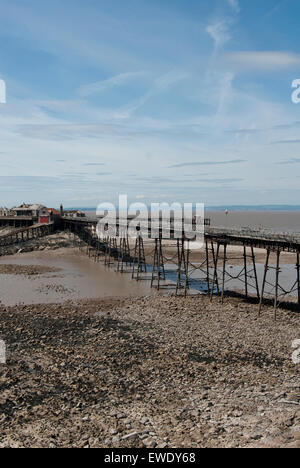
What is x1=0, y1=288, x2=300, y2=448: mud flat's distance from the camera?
37.0 ft

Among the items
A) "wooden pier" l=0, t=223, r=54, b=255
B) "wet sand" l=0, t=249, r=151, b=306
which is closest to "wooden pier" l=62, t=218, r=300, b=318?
"wet sand" l=0, t=249, r=151, b=306

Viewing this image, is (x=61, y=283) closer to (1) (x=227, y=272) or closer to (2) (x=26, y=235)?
(1) (x=227, y=272)

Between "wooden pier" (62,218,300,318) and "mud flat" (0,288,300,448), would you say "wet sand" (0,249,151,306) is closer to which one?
"wooden pier" (62,218,300,318)

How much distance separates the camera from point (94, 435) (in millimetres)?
11312

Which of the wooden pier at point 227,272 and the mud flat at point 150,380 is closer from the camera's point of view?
the mud flat at point 150,380

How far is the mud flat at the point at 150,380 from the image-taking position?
1127 centimetres

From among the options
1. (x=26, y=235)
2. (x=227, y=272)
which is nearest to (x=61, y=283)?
(x=227, y=272)

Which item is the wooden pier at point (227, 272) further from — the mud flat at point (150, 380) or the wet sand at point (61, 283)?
the mud flat at point (150, 380)

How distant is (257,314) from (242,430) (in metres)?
13.9

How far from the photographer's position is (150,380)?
15.1 metres

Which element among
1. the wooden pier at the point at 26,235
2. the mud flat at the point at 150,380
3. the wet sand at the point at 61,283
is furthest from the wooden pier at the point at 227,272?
the wooden pier at the point at 26,235

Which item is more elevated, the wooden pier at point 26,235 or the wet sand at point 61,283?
the wooden pier at point 26,235

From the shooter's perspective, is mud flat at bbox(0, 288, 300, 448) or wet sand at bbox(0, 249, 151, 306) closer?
mud flat at bbox(0, 288, 300, 448)
